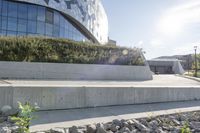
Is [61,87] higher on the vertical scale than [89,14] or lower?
lower

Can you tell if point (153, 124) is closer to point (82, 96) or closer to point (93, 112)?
point (93, 112)

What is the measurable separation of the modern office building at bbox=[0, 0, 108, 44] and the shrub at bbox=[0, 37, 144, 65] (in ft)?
51.6

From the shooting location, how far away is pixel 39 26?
36.3m

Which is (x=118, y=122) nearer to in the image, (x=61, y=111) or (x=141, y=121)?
(x=141, y=121)

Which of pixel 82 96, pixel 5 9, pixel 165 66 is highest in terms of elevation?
pixel 5 9

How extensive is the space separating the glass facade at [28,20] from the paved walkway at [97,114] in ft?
86.8

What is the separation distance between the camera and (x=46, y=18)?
37406 millimetres

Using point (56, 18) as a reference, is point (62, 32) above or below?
below

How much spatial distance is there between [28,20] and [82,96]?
93.7ft

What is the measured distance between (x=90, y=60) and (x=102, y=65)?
104cm

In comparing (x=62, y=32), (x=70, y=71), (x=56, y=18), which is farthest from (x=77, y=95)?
(x=62, y=32)

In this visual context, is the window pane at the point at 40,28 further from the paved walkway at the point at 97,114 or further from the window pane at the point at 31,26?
the paved walkway at the point at 97,114

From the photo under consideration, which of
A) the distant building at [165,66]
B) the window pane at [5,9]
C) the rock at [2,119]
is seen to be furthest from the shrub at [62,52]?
the distant building at [165,66]

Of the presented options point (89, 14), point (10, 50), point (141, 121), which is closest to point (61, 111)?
point (141, 121)
